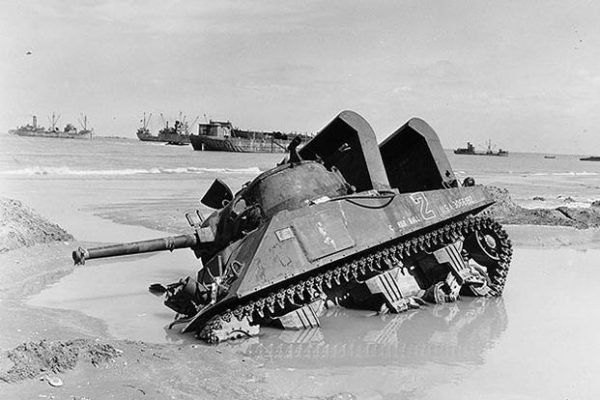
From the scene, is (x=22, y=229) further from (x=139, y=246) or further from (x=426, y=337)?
(x=426, y=337)

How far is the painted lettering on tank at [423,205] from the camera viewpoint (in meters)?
9.45

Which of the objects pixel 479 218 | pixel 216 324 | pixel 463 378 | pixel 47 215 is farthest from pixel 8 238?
pixel 463 378

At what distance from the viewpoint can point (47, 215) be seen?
1783cm

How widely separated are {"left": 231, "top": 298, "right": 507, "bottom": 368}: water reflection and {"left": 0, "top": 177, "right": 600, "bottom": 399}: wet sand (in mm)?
22

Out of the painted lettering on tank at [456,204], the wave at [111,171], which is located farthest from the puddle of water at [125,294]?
the wave at [111,171]

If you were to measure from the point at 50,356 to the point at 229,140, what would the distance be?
79.1 meters

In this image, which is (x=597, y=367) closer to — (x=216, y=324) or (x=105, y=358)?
(x=216, y=324)

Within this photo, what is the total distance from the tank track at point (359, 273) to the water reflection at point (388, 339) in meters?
0.32

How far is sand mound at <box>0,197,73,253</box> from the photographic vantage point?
12769 mm

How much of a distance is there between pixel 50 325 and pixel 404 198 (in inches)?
187

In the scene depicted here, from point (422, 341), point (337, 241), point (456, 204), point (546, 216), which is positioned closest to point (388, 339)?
point (422, 341)

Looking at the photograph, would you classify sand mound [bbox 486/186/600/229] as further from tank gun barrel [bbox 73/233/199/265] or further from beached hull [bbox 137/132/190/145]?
beached hull [bbox 137/132/190/145]

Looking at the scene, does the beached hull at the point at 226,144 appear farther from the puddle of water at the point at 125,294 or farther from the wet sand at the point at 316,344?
the wet sand at the point at 316,344

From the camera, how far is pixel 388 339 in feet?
26.8
